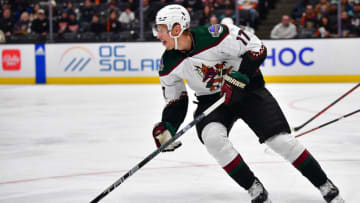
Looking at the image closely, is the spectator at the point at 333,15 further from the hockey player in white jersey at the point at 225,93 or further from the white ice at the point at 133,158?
the hockey player in white jersey at the point at 225,93

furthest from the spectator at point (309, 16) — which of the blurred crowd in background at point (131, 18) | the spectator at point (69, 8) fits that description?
the spectator at point (69, 8)

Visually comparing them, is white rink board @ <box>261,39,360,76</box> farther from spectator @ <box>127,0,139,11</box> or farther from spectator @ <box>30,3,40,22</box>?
spectator @ <box>30,3,40,22</box>

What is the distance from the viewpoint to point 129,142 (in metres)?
5.41

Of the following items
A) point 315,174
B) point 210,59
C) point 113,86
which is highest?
point 210,59

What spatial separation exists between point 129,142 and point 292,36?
22.3 ft

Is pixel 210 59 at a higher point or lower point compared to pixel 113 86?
higher

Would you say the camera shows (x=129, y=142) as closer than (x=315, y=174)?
No

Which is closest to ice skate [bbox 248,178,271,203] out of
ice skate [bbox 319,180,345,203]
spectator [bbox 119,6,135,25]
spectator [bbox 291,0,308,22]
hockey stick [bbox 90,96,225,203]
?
ice skate [bbox 319,180,345,203]

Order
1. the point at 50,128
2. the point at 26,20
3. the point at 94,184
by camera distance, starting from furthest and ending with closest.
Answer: the point at 26,20 < the point at 50,128 < the point at 94,184

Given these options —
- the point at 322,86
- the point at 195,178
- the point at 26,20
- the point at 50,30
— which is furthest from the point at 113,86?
the point at 195,178

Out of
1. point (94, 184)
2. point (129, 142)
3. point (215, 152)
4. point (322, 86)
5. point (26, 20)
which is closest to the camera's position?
point (215, 152)

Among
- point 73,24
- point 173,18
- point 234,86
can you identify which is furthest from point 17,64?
point 234,86

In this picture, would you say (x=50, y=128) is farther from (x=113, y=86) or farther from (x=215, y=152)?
(x=113, y=86)

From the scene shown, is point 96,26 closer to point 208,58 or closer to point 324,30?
point 324,30
